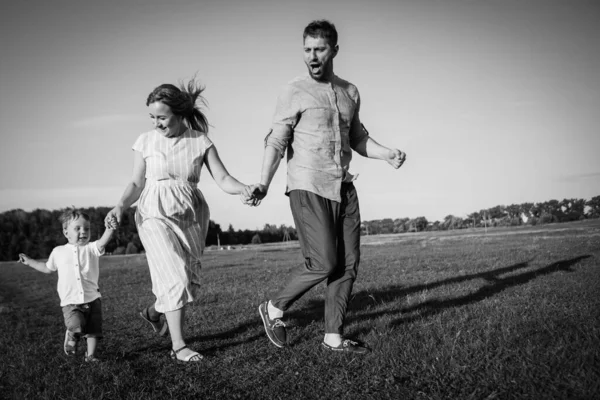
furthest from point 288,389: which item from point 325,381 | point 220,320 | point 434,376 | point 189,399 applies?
point 220,320

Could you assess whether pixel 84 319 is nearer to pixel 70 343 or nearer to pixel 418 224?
pixel 70 343

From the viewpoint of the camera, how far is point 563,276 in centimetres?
720

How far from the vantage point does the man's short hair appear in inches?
160

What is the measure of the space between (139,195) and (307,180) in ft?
6.03

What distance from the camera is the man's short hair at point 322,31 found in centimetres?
406

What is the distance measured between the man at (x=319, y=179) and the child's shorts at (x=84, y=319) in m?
1.93

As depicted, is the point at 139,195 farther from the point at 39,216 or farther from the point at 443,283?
the point at 39,216

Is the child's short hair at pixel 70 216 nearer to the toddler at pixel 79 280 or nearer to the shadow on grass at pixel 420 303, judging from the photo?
the toddler at pixel 79 280

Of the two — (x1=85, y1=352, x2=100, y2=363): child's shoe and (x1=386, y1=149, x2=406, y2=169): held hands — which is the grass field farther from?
(x1=386, y1=149, x2=406, y2=169): held hands

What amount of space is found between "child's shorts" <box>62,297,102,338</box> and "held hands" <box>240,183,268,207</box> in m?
2.26

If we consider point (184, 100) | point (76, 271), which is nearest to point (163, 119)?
point (184, 100)

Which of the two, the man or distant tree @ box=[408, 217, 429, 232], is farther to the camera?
distant tree @ box=[408, 217, 429, 232]

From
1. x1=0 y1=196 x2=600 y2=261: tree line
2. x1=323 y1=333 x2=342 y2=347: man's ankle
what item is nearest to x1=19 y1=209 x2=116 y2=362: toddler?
x1=323 y1=333 x2=342 y2=347: man's ankle

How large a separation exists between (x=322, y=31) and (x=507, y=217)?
10257cm
